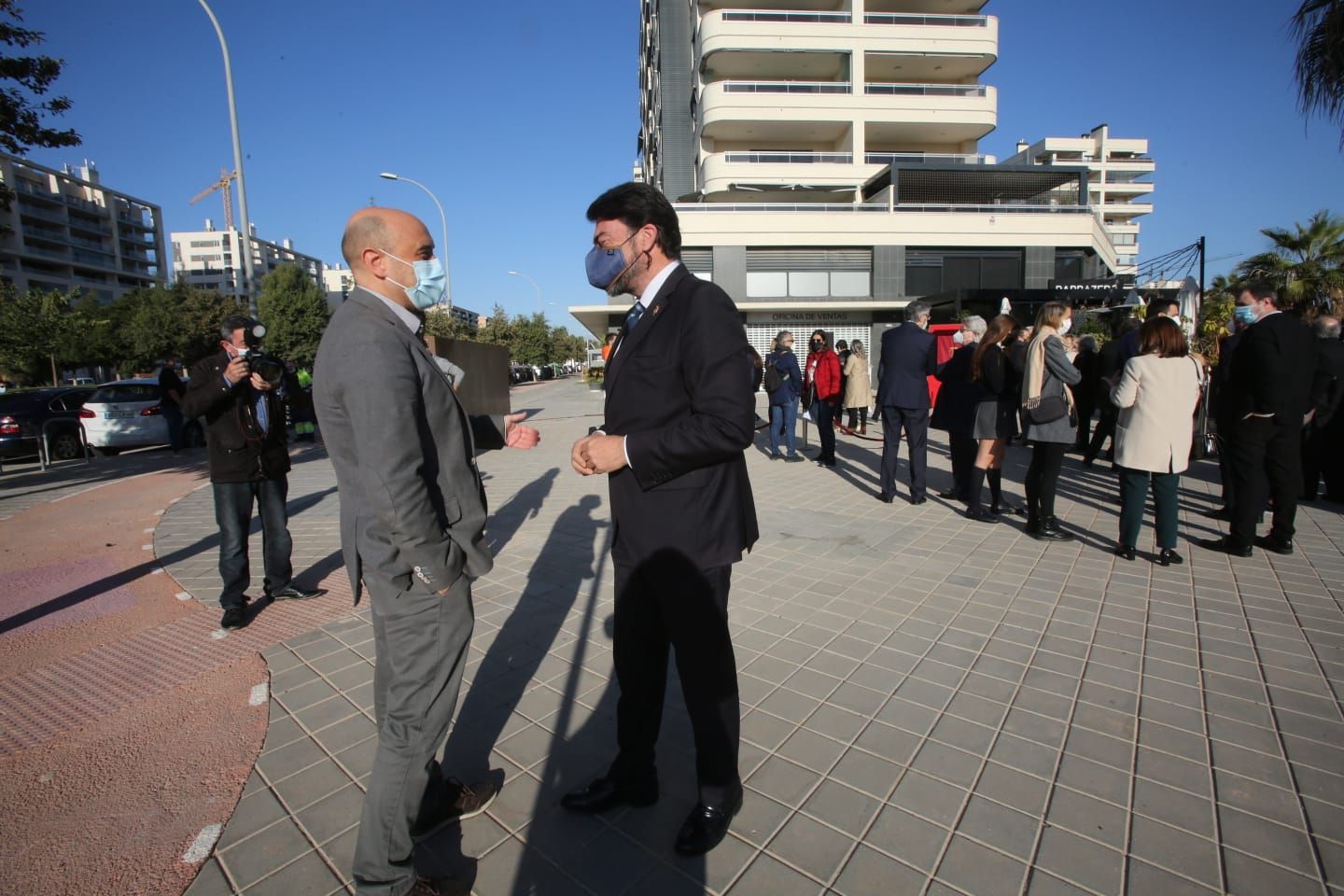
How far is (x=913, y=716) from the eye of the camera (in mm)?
2990

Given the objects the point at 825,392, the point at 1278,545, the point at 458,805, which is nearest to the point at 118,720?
the point at 458,805

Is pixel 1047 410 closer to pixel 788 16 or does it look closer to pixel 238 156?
pixel 238 156

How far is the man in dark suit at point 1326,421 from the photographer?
6371 mm

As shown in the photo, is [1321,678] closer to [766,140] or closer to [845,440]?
[845,440]

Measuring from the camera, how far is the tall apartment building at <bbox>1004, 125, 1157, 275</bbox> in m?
73.6

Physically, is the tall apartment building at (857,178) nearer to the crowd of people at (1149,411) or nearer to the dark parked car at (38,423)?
the dark parked car at (38,423)

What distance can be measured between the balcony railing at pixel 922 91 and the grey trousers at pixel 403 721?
37.2 metres

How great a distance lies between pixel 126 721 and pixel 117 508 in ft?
23.0

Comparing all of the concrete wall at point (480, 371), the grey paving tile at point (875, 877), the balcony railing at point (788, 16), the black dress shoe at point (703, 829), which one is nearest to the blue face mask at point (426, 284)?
the concrete wall at point (480, 371)

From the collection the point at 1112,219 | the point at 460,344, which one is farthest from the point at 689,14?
the point at 1112,219

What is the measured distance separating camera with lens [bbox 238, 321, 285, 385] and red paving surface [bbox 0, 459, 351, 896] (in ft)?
5.64

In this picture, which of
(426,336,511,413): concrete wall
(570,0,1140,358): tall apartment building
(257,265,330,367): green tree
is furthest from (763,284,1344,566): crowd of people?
(257,265,330,367): green tree

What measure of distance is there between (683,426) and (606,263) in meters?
0.69

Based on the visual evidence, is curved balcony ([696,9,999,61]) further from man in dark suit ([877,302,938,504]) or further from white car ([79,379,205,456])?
man in dark suit ([877,302,938,504])
